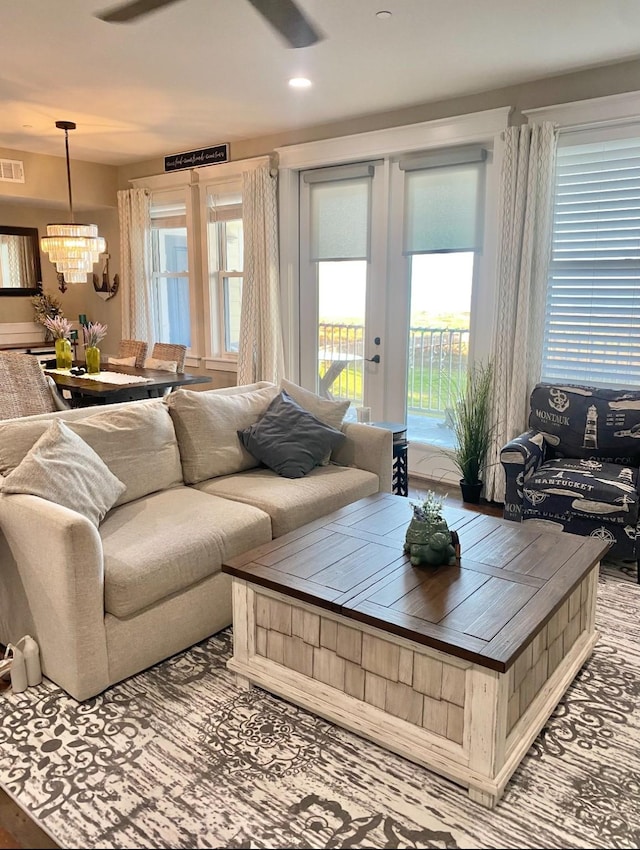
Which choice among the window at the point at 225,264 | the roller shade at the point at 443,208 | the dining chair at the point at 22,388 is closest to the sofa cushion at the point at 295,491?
the dining chair at the point at 22,388

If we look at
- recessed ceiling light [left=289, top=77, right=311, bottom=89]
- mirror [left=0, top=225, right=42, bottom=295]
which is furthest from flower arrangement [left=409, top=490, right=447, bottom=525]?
mirror [left=0, top=225, right=42, bottom=295]

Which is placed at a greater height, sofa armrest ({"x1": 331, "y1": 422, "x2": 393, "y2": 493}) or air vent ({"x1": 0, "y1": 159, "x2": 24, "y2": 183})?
air vent ({"x1": 0, "y1": 159, "x2": 24, "y2": 183})

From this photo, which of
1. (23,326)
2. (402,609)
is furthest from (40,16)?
(23,326)

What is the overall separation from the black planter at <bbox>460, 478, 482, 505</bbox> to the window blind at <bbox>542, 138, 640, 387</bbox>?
2.92ft

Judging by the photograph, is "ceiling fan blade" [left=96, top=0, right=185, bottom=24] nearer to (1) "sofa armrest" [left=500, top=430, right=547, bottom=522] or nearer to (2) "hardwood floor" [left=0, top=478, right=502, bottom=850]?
(1) "sofa armrest" [left=500, top=430, right=547, bottom=522]

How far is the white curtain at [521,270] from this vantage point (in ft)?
12.9

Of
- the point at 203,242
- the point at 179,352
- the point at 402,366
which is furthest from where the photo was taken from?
the point at 203,242

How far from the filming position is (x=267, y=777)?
1.92 m

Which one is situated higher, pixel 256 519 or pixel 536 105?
pixel 536 105

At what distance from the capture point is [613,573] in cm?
336

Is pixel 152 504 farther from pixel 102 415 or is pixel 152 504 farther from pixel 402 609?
pixel 402 609

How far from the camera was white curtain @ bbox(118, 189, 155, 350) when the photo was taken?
6520 millimetres

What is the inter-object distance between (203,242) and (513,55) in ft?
11.1

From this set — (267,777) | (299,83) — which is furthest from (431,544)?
(299,83)
